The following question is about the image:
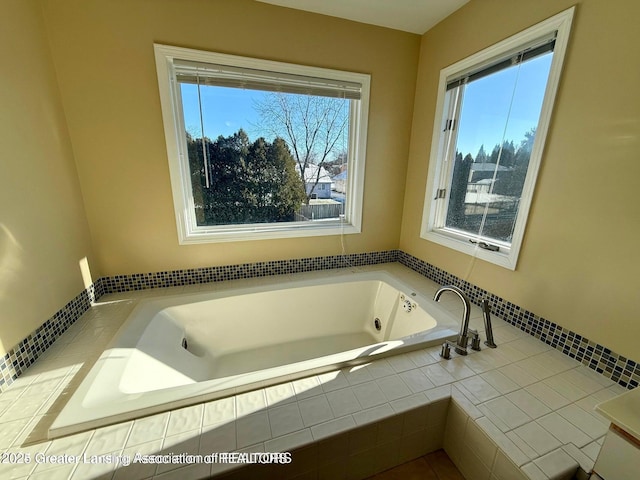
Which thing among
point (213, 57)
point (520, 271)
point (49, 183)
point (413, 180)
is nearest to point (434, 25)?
point (413, 180)

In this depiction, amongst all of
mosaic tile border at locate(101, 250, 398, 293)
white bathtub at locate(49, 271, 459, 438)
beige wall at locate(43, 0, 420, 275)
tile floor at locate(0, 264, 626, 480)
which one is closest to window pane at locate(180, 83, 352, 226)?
beige wall at locate(43, 0, 420, 275)

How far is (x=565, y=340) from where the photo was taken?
51.1 inches

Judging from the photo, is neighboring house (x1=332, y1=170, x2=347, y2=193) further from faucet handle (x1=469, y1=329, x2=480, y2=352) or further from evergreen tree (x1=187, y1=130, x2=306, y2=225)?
faucet handle (x1=469, y1=329, x2=480, y2=352)

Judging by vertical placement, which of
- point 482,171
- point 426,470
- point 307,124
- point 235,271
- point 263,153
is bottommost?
point 426,470

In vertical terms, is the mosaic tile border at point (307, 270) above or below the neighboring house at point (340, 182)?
below

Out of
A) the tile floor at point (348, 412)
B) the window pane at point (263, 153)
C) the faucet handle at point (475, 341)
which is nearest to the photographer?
the tile floor at point (348, 412)

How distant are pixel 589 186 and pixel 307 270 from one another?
181 cm

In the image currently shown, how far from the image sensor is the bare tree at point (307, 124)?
195 cm

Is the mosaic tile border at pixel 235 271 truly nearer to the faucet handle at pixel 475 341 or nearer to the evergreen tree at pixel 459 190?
the evergreen tree at pixel 459 190

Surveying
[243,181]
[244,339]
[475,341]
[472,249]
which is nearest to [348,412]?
[475,341]

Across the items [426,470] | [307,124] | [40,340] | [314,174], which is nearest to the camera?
[426,470]

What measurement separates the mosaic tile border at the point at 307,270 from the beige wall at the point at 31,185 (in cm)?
7

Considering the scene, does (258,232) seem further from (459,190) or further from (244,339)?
(459,190)

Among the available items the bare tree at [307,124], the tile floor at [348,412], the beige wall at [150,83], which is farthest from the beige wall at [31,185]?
the bare tree at [307,124]
